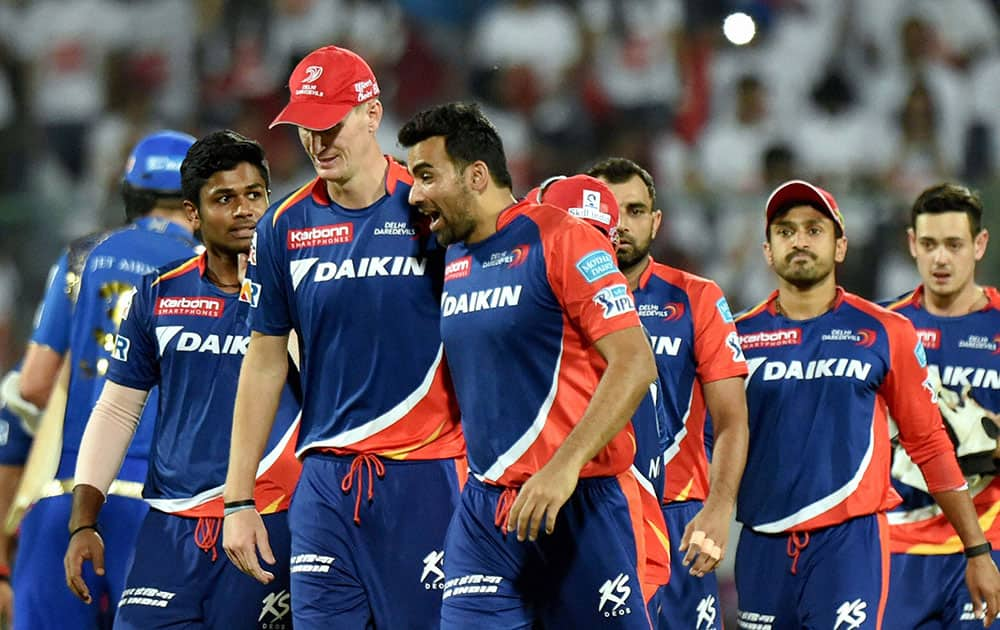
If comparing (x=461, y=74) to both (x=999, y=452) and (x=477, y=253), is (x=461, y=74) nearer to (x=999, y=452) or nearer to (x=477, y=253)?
(x=999, y=452)

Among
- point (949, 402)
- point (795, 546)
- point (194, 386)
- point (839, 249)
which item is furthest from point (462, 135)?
point (949, 402)

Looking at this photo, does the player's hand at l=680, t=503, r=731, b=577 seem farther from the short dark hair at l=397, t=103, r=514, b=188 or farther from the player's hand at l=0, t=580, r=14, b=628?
the player's hand at l=0, t=580, r=14, b=628

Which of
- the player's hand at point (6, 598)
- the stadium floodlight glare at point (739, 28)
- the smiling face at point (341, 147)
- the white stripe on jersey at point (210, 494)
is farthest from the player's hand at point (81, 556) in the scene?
the stadium floodlight glare at point (739, 28)

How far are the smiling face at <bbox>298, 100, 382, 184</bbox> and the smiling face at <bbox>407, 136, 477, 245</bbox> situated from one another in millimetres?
398

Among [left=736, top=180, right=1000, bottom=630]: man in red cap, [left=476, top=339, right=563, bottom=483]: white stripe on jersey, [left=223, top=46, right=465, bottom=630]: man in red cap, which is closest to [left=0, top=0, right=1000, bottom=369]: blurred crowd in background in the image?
[left=736, top=180, right=1000, bottom=630]: man in red cap

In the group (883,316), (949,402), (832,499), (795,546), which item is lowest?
(795,546)

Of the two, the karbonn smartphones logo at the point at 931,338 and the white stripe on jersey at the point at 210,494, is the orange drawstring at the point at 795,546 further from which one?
the white stripe on jersey at the point at 210,494

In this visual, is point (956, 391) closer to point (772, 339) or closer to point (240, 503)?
point (772, 339)

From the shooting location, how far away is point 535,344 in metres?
5.11

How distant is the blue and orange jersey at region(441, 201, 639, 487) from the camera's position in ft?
16.6

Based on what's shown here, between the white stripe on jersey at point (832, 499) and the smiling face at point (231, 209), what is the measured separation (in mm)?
2665

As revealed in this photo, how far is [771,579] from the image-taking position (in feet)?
22.9

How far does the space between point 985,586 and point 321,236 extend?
3379 mm

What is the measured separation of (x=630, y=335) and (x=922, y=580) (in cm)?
349
